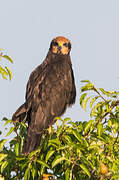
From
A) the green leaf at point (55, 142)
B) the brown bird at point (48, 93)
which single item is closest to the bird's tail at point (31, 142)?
the brown bird at point (48, 93)

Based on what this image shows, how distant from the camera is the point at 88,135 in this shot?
4055mm

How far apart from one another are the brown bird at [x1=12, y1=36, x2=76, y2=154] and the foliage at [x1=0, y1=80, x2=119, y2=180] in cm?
112

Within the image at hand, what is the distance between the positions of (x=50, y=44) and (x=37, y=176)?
14.4ft

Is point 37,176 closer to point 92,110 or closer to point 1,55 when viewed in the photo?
point 92,110

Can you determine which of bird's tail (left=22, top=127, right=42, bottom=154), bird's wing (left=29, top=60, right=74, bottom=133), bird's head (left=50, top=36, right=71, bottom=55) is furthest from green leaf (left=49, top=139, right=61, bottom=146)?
bird's head (left=50, top=36, right=71, bottom=55)

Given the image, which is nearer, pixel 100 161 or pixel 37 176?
pixel 100 161

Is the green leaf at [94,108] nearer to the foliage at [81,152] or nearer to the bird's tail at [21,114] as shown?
the foliage at [81,152]

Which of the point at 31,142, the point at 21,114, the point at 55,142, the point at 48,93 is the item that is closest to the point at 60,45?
the point at 48,93

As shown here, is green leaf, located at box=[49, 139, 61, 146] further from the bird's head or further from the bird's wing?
the bird's head

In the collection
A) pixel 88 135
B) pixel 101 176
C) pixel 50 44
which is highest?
pixel 50 44

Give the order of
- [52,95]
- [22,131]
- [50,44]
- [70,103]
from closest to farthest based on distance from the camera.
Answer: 1. [22,131]
2. [52,95]
3. [70,103]
4. [50,44]

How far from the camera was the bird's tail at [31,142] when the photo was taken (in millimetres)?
5172

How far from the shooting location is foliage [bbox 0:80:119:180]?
12.0 ft

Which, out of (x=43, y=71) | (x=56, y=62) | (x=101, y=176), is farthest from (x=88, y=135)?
(x=56, y=62)
